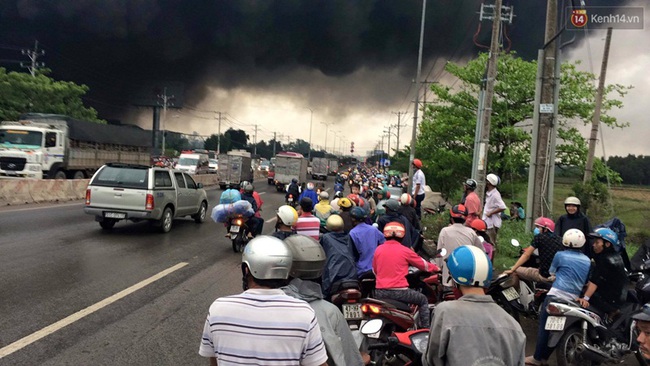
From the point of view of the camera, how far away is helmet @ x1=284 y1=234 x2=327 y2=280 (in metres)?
3.47

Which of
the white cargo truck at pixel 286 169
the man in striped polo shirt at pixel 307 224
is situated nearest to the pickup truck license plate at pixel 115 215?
the man in striped polo shirt at pixel 307 224

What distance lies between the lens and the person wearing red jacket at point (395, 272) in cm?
536

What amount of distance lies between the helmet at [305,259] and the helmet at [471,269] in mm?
976

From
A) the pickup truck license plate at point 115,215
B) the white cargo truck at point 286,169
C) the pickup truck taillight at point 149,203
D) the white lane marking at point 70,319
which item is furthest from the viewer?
the white cargo truck at point 286,169

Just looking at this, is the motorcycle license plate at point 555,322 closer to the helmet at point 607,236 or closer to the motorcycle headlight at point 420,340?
the helmet at point 607,236

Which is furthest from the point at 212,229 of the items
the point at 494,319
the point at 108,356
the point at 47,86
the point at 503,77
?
the point at 47,86

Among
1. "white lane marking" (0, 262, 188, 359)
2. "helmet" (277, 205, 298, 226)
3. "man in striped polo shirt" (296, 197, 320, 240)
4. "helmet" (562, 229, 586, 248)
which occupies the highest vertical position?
"helmet" (562, 229, 586, 248)

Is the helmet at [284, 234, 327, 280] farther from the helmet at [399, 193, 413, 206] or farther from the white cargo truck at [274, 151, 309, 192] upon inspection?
the white cargo truck at [274, 151, 309, 192]

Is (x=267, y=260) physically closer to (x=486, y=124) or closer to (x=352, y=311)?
(x=352, y=311)

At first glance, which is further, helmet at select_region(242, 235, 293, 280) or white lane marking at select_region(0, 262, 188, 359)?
white lane marking at select_region(0, 262, 188, 359)

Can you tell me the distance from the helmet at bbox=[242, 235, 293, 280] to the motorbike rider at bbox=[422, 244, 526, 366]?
974mm

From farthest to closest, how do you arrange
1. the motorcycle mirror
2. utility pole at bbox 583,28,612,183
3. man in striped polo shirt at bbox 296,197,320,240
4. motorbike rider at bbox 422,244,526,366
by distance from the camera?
1. utility pole at bbox 583,28,612,183
2. man in striped polo shirt at bbox 296,197,320,240
3. the motorcycle mirror
4. motorbike rider at bbox 422,244,526,366

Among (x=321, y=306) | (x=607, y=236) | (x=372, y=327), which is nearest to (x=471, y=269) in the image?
(x=321, y=306)

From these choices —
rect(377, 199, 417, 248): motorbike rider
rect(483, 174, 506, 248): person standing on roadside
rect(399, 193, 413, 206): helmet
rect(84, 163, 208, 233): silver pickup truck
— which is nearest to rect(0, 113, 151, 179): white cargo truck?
rect(84, 163, 208, 233): silver pickup truck
